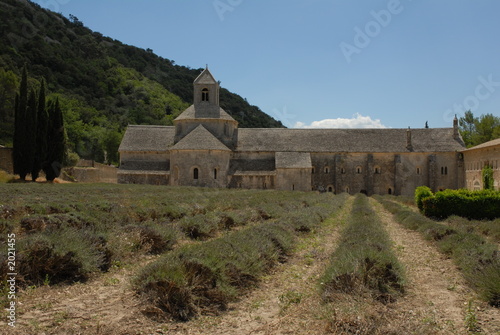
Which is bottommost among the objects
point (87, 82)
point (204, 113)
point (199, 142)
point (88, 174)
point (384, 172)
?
point (88, 174)

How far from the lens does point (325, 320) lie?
6.30m

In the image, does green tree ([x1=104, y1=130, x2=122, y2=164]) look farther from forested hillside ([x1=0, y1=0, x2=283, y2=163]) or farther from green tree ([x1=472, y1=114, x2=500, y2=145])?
green tree ([x1=472, y1=114, x2=500, y2=145])

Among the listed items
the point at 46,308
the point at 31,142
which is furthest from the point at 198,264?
the point at 31,142

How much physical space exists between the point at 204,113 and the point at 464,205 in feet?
112

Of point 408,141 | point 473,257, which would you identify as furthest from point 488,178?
Result: point 473,257

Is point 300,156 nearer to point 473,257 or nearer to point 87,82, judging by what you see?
point 473,257

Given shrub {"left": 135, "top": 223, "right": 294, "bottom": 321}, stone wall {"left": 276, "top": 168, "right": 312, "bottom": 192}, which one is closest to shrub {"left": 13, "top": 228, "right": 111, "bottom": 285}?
shrub {"left": 135, "top": 223, "right": 294, "bottom": 321}

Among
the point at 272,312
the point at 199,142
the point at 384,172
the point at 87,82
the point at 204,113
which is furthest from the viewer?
the point at 87,82

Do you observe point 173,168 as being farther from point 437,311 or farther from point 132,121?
point 132,121

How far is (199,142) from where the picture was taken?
44844 millimetres

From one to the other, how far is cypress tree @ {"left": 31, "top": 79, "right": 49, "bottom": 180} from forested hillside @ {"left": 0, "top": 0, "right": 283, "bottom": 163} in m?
18.2

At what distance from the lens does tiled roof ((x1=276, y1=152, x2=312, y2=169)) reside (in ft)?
152

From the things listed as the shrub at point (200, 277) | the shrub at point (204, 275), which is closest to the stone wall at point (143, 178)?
the shrub at point (204, 275)

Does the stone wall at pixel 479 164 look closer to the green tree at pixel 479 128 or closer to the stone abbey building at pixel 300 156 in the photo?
the stone abbey building at pixel 300 156
